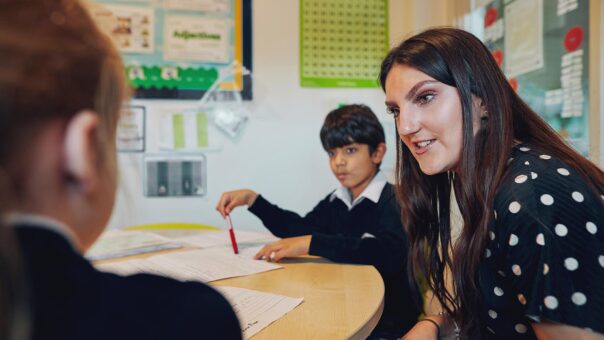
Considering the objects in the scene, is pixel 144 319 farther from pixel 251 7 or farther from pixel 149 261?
pixel 251 7

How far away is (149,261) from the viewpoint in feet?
3.40

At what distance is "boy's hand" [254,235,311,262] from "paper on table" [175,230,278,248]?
0.23 meters

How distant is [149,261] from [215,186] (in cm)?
95

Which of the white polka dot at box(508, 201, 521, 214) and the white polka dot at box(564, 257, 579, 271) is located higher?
the white polka dot at box(508, 201, 521, 214)

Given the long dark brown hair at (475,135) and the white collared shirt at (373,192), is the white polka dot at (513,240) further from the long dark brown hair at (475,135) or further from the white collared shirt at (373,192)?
the white collared shirt at (373,192)

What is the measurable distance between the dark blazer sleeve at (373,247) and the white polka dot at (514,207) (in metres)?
0.47

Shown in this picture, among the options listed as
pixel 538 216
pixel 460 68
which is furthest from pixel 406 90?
pixel 538 216

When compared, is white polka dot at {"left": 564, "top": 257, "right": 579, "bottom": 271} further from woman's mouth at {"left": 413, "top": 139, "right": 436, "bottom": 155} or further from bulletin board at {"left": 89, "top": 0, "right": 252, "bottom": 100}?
bulletin board at {"left": 89, "top": 0, "right": 252, "bottom": 100}

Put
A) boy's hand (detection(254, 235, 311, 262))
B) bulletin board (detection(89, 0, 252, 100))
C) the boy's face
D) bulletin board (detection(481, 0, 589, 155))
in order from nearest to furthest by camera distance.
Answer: boy's hand (detection(254, 235, 311, 262)) < bulletin board (detection(481, 0, 589, 155)) < the boy's face < bulletin board (detection(89, 0, 252, 100))

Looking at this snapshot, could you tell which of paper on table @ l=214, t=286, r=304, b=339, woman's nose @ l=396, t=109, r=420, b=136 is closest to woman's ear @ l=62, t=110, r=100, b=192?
paper on table @ l=214, t=286, r=304, b=339

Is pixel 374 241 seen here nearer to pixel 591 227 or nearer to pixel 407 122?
pixel 407 122

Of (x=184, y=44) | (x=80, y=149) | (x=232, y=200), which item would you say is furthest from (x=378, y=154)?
(x=80, y=149)

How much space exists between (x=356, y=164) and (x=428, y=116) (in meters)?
0.65

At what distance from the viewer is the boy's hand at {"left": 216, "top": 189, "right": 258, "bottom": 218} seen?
142 centimetres
